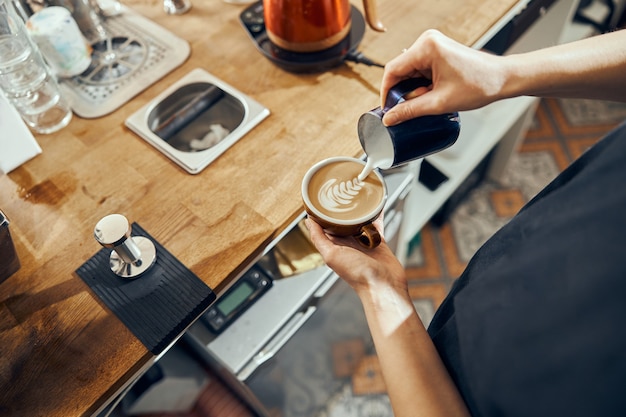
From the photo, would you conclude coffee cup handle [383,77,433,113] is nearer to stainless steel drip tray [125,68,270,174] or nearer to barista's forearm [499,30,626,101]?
barista's forearm [499,30,626,101]

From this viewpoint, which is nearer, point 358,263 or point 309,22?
point 358,263

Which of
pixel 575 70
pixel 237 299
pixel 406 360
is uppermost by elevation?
pixel 575 70

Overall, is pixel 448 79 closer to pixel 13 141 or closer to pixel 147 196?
pixel 147 196

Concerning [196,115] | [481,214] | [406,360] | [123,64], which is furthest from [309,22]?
[481,214]

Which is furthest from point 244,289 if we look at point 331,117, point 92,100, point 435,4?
point 435,4

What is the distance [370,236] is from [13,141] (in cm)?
72

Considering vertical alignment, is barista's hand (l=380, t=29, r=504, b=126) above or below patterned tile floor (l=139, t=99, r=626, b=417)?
above

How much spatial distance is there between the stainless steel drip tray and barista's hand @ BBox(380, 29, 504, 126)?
1.20 feet

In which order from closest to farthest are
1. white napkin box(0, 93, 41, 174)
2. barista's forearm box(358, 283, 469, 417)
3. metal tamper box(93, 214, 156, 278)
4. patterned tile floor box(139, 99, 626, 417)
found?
barista's forearm box(358, 283, 469, 417), metal tamper box(93, 214, 156, 278), white napkin box(0, 93, 41, 174), patterned tile floor box(139, 99, 626, 417)

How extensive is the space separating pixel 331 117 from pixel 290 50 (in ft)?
0.67

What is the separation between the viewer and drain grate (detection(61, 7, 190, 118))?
1108 mm

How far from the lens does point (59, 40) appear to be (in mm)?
1081

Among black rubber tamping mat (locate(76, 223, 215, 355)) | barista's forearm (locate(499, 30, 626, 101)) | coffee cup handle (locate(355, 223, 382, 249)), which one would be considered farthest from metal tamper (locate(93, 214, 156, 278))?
barista's forearm (locate(499, 30, 626, 101))

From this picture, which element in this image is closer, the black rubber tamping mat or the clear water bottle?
the black rubber tamping mat
